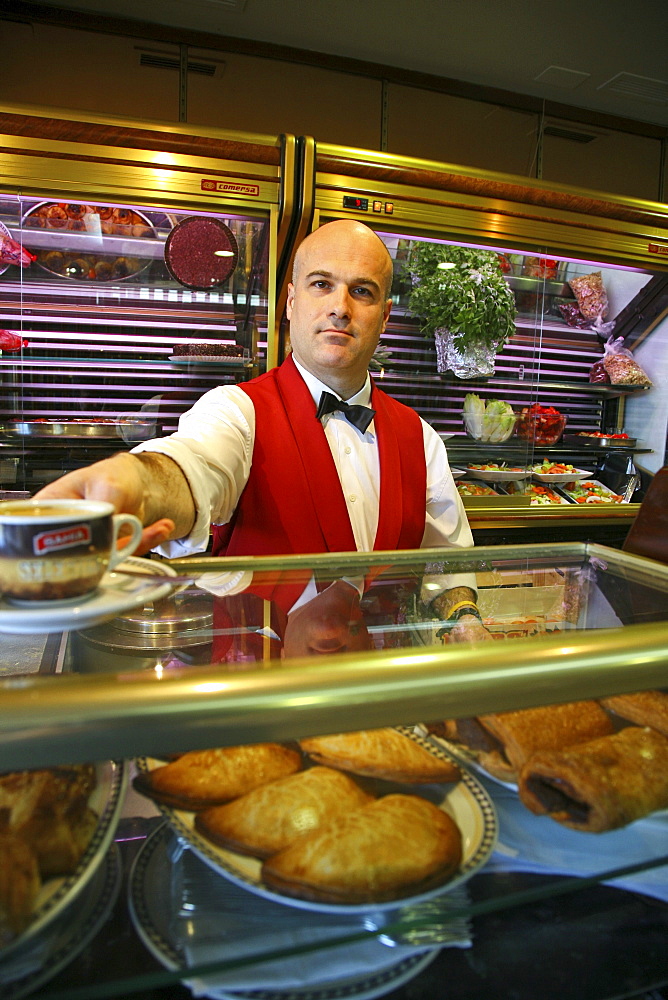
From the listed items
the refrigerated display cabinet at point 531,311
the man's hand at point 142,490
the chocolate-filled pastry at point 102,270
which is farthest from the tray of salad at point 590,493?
the man's hand at point 142,490

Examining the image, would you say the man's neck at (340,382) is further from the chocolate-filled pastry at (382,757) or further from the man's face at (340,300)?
the chocolate-filled pastry at (382,757)

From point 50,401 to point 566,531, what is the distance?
8.83 feet

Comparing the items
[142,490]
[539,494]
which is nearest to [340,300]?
[142,490]

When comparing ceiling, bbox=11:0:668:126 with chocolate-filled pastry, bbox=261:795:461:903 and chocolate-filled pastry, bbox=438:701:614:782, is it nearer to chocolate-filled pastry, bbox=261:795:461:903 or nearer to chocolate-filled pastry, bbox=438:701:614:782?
chocolate-filled pastry, bbox=438:701:614:782

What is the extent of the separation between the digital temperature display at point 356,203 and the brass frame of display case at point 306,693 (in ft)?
9.39

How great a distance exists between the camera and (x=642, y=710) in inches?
30.9

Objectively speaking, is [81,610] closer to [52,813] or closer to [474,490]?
[52,813]

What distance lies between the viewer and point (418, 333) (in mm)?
3555

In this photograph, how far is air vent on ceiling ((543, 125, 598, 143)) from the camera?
4781 millimetres

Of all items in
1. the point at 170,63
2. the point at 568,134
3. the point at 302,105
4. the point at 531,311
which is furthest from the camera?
the point at 568,134

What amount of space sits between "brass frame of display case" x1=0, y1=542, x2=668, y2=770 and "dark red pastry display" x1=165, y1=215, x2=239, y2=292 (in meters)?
2.82

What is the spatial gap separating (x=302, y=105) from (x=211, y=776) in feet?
14.9

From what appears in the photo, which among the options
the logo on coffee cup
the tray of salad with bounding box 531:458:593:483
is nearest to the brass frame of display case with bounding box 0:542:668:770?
the logo on coffee cup

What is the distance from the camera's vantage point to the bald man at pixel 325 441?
1.99 meters
